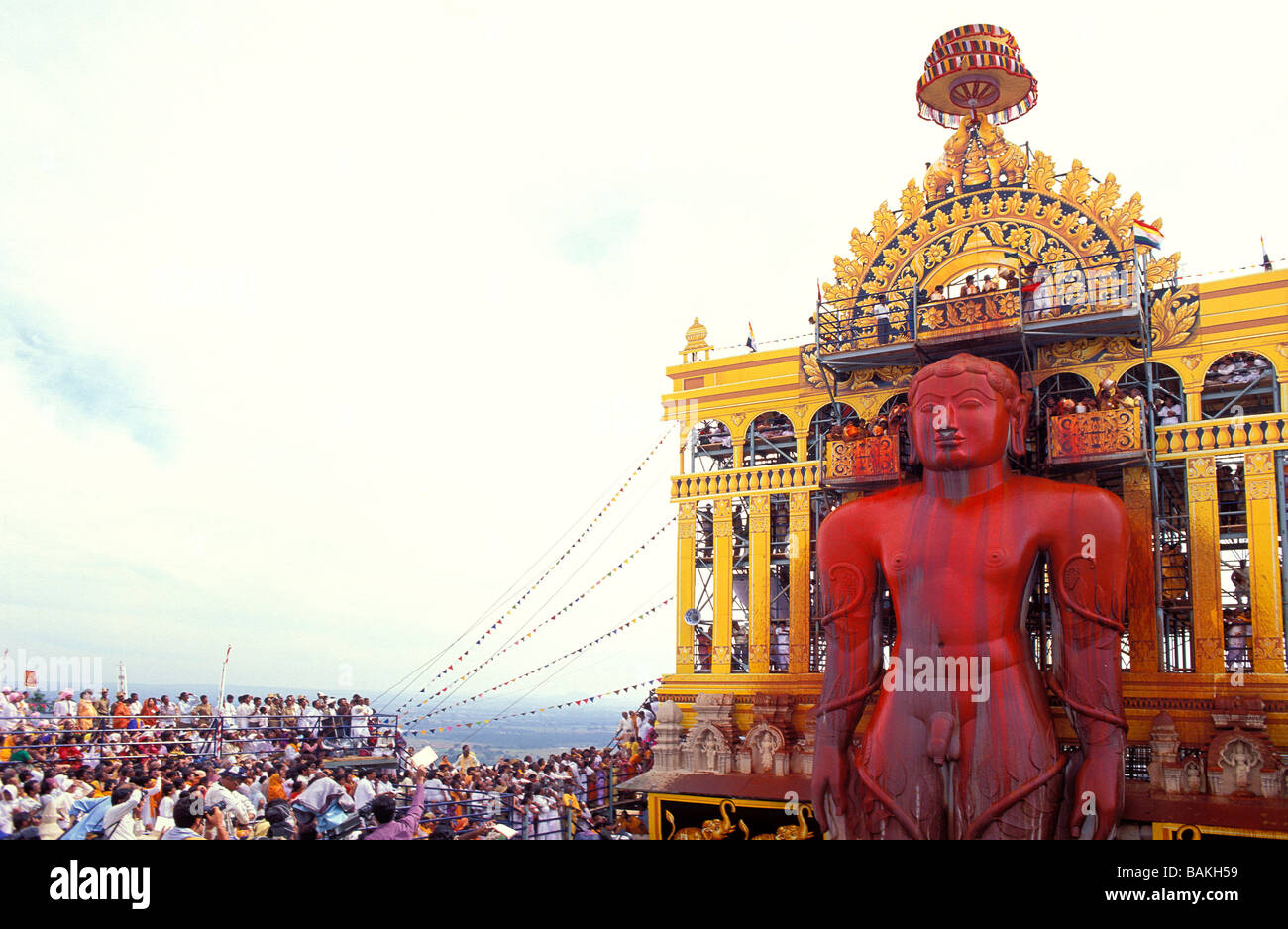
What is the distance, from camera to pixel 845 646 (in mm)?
15617

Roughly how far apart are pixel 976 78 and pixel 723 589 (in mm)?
9686

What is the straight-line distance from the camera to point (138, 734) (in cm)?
1591

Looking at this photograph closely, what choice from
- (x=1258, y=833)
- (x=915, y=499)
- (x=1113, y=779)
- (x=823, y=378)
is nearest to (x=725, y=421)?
(x=823, y=378)

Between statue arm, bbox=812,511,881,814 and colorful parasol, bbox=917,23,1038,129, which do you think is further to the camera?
colorful parasol, bbox=917,23,1038,129

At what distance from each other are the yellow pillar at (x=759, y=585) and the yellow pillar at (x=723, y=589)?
16.1 inches

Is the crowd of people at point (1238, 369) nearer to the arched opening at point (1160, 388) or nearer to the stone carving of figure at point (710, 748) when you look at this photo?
the arched opening at point (1160, 388)

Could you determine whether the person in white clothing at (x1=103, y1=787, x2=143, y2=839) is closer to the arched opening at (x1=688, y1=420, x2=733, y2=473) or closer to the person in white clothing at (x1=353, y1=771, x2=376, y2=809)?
the person in white clothing at (x1=353, y1=771, x2=376, y2=809)

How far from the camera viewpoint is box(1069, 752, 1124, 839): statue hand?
13.6m

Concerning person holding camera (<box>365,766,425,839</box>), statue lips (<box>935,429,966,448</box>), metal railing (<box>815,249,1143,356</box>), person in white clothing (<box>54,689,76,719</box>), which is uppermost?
metal railing (<box>815,249,1143,356</box>)

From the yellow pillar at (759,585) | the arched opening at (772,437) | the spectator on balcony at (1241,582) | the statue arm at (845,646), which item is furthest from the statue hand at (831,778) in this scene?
the spectator on balcony at (1241,582)

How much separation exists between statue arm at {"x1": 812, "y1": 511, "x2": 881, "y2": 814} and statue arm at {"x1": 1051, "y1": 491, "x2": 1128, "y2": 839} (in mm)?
2520

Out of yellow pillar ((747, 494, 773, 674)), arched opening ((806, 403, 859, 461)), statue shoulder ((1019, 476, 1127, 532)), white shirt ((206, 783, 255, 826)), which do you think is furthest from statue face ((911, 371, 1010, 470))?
A: white shirt ((206, 783, 255, 826))

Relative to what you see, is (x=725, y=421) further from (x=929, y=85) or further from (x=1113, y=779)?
(x=1113, y=779)

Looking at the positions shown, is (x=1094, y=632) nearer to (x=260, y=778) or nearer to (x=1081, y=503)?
(x=1081, y=503)
